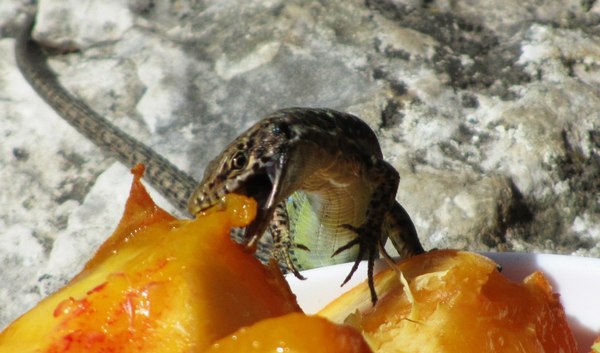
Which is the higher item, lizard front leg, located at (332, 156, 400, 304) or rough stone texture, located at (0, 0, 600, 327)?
lizard front leg, located at (332, 156, 400, 304)

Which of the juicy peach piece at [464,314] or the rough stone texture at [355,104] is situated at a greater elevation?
the juicy peach piece at [464,314]

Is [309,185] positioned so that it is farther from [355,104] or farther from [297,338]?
[297,338]

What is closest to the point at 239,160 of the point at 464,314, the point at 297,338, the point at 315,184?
the point at 315,184

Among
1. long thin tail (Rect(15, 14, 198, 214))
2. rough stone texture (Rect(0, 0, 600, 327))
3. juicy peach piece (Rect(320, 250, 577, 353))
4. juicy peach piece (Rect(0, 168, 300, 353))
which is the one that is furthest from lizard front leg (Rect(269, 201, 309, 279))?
juicy peach piece (Rect(0, 168, 300, 353))

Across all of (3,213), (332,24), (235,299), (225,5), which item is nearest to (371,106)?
(332,24)

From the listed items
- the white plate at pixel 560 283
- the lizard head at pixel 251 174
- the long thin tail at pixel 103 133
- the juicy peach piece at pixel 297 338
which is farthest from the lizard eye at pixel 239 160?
the long thin tail at pixel 103 133

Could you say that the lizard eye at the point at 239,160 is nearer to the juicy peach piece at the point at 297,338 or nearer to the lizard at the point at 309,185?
the lizard at the point at 309,185

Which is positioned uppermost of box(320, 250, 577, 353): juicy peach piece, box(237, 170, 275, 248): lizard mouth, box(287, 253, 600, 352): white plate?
box(320, 250, 577, 353): juicy peach piece

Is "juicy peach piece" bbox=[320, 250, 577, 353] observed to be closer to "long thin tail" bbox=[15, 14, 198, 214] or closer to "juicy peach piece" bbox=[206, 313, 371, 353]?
"juicy peach piece" bbox=[206, 313, 371, 353]
